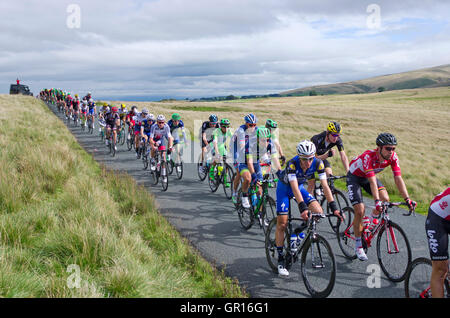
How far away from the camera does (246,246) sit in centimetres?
688

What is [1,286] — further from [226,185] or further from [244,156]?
[226,185]

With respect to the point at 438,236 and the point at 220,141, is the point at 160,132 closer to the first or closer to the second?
the point at 220,141

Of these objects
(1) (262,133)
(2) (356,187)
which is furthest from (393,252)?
(1) (262,133)

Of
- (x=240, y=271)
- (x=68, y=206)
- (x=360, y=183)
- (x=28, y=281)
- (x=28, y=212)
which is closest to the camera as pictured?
(x=28, y=281)

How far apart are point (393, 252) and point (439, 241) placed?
1.64m

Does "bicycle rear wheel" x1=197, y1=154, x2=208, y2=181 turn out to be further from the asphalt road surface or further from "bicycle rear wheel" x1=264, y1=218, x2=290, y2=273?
"bicycle rear wheel" x1=264, y1=218, x2=290, y2=273

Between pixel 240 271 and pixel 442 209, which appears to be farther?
pixel 240 271

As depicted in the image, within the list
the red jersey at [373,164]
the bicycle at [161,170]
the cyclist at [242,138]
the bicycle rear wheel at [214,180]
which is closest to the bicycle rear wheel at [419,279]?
the red jersey at [373,164]

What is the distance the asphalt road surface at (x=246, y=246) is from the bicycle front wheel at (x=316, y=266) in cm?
17

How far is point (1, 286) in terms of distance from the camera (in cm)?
407

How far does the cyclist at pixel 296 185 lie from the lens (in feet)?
17.3

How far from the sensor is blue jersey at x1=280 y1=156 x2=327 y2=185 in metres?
5.38
